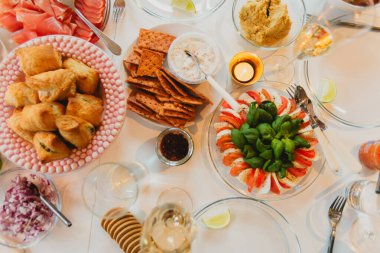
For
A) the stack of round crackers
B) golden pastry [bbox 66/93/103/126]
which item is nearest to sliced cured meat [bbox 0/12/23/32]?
golden pastry [bbox 66/93/103/126]

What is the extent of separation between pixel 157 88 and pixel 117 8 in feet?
1.25

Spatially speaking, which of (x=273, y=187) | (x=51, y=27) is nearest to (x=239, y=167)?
(x=273, y=187)

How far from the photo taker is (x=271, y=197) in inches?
56.9

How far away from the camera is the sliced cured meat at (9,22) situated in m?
1.46

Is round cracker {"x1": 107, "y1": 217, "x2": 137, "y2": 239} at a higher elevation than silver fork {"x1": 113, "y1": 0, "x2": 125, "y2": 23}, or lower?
lower

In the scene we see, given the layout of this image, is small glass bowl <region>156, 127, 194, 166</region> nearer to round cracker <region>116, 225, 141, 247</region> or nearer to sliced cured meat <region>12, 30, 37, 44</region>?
round cracker <region>116, 225, 141, 247</region>

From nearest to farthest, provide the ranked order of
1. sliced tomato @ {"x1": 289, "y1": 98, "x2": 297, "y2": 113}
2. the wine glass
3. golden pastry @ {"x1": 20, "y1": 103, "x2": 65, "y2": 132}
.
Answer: golden pastry @ {"x1": 20, "y1": 103, "x2": 65, "y2": 132} < the wine glass < sliced tomato @ {"x1": 289, "y1": 98, "x2": 297, "y2": 113}

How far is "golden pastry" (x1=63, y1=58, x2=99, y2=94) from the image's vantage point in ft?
4.05

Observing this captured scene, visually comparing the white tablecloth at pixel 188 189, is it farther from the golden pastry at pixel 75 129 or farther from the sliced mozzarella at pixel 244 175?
the golden pastry at pixel 75 129

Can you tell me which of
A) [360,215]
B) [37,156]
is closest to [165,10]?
[37,156]

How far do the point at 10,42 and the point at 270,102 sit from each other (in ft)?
3.34

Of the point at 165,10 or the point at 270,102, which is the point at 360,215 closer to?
the point at 270,102

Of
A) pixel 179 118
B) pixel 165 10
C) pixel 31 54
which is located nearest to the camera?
pixel 31 54

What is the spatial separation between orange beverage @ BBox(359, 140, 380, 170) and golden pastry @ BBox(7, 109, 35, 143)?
1208 millimetres
